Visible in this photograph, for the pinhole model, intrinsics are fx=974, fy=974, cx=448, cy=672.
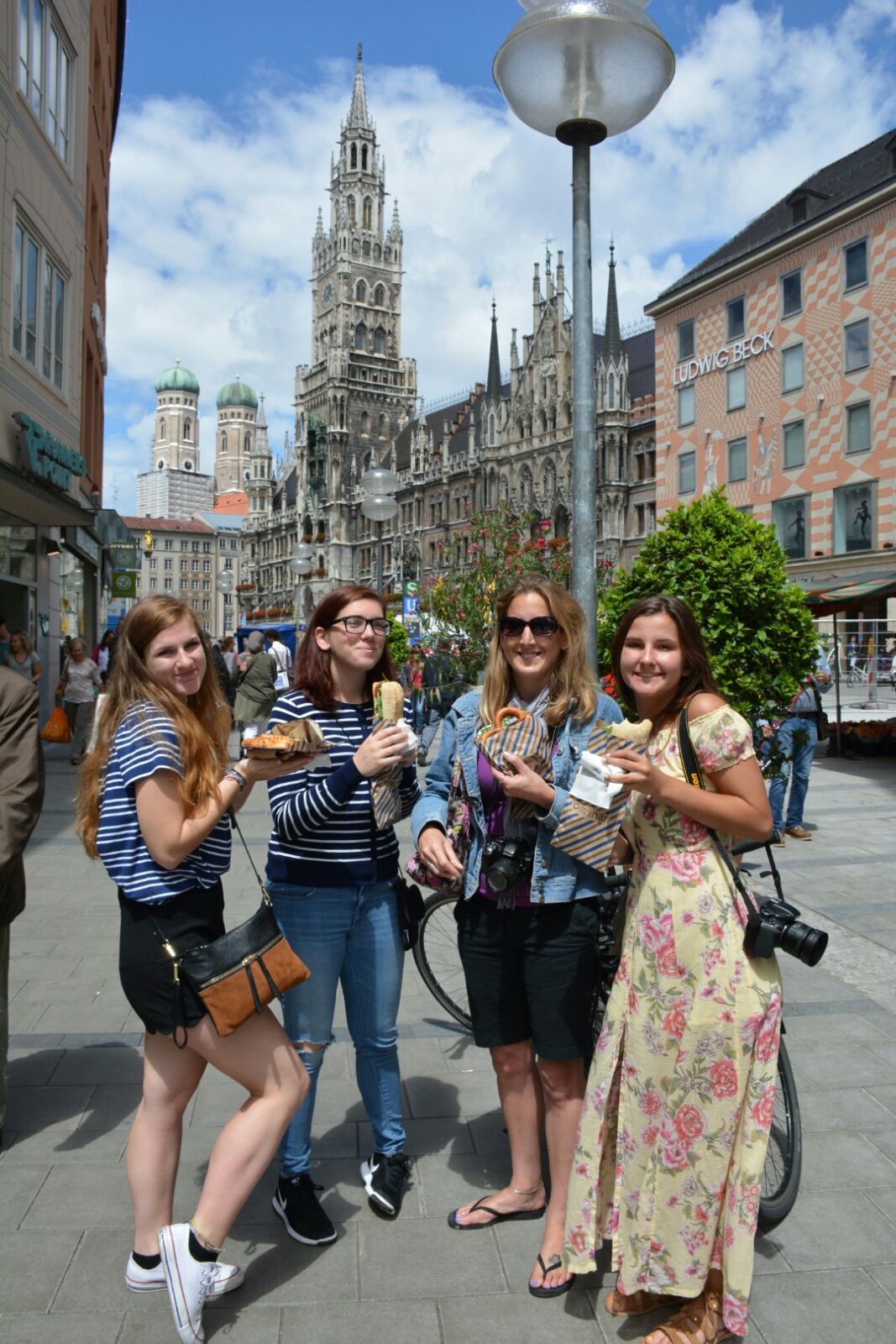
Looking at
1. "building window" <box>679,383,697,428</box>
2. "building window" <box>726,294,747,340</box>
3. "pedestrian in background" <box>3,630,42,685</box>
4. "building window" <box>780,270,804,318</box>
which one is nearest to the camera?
"pedestrian in background" <box>3,630,42,685</box>

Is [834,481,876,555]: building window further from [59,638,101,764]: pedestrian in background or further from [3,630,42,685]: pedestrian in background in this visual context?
[3,630,42,685]: pedestrian in background

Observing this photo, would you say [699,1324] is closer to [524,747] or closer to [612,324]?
[524,747]

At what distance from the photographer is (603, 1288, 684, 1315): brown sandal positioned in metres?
2.62

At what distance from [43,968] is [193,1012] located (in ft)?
11.4

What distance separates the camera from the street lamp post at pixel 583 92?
169 inches

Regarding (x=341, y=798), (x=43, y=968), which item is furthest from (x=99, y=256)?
(x=341, y=798)

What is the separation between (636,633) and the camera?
2.71 m

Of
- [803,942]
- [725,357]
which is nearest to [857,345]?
[725,357]

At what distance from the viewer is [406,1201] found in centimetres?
321

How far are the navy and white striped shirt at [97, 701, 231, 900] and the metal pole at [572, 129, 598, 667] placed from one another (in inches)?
106

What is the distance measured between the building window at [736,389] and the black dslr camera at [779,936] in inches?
1369

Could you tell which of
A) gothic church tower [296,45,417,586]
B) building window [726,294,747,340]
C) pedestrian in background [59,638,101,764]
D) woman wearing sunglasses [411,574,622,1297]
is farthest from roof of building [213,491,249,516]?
woman wearing sunglasses [411,574,622,1297]

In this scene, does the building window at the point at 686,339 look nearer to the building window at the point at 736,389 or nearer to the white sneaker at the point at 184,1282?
the building window at the point at 736,389

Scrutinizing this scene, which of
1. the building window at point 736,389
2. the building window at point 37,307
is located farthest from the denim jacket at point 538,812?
the building window at point 736,389
